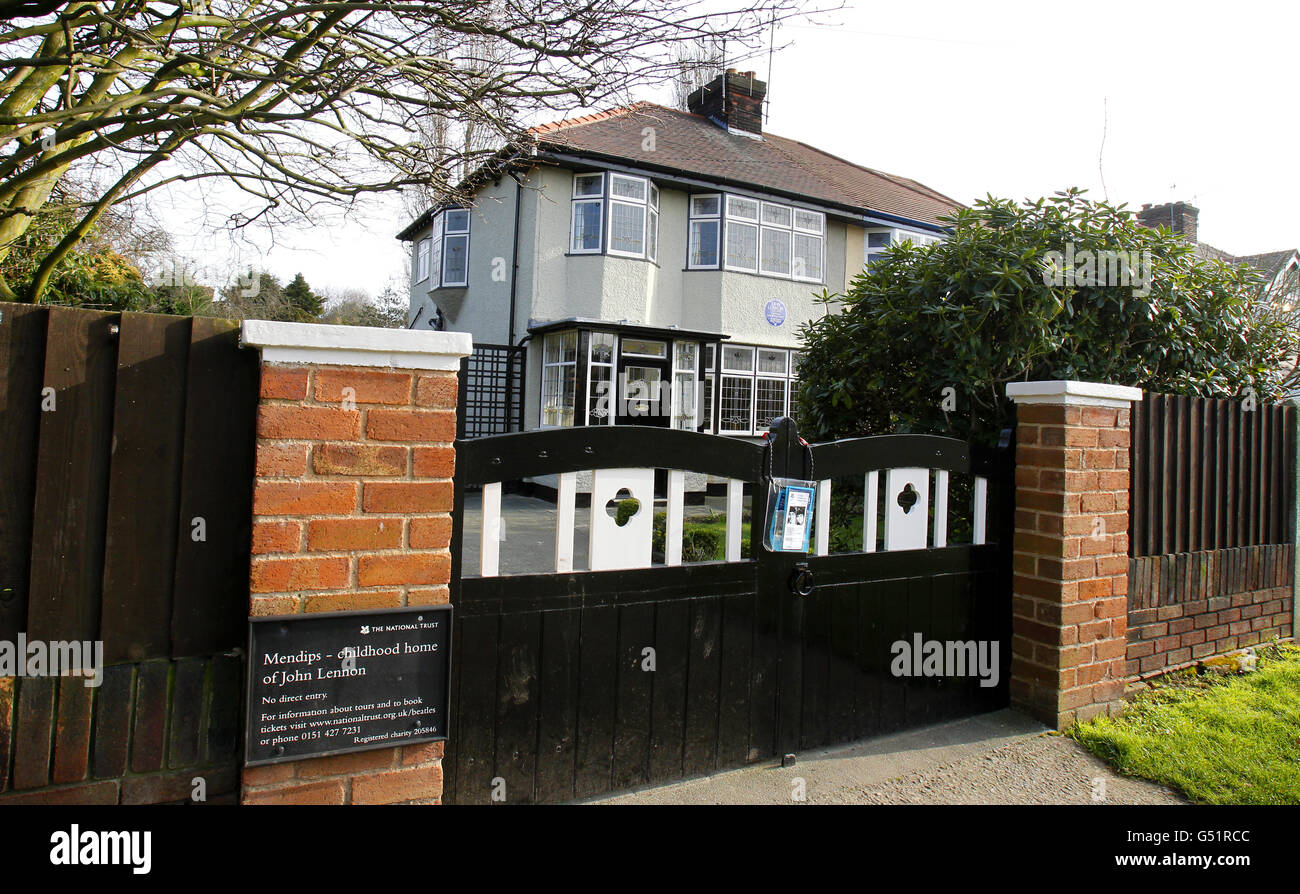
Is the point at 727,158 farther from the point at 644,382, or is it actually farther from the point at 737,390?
the point at 644,382

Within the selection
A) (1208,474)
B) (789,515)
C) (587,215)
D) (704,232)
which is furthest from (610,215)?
(789,515)

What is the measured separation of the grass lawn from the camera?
3279 millimetres

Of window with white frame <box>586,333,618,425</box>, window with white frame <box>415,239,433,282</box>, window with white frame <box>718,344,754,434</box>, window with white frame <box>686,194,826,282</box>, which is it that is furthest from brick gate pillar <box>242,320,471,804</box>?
window with white frame <box>415,239,433,282</box>

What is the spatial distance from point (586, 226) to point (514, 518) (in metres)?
6.39

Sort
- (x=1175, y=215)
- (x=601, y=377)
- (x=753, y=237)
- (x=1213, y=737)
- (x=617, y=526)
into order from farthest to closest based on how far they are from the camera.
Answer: (x=1175, y=215)
(x=753, y=237)
(x=601, y=377)
(x=1213, y=737)
(x=617, y=526)

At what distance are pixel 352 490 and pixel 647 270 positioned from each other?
13436mm

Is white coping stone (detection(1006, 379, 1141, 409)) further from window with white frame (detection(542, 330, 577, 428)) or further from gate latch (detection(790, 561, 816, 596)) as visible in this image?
window with white frame (detection(542, 330, 577, 428))

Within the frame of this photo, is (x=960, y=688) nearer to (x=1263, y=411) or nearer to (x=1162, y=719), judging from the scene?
(x=1162, y=719)

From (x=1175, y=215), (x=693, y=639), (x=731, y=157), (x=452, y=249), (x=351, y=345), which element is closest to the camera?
(x=351, y=345)

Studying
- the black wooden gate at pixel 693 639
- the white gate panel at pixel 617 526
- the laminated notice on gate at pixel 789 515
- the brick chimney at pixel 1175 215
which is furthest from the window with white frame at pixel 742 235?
the white gate panel at pixel 617 526

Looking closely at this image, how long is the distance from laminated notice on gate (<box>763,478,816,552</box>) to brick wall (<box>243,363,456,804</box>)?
146cm

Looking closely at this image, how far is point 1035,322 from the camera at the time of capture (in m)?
4.37

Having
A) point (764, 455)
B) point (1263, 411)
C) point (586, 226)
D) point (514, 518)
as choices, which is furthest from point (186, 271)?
point (1263, 411)

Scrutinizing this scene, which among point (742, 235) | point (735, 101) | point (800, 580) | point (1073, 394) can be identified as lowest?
point (800, 580)
